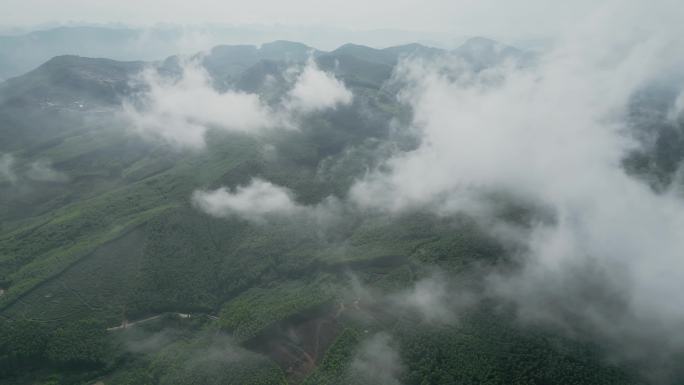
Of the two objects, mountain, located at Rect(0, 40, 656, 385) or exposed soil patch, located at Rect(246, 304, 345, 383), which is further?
exposed soil patch, located at Rect(246, 304, 345, 383)

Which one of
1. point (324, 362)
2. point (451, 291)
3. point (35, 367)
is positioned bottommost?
point (35, 367)

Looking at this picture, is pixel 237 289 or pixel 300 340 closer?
pixel 300 340

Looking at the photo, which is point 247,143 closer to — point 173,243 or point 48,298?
point 173,243

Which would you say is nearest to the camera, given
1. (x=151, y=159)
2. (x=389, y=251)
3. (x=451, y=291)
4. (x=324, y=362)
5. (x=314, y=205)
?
(x=324, y=362)

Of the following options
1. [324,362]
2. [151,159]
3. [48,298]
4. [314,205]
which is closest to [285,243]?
[314,205]

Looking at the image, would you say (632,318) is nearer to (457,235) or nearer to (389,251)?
(457,235)

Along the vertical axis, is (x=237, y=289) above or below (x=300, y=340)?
below

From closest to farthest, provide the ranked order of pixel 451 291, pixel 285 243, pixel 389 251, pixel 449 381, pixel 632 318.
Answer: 1. pixel 449 381
2. pixel 632 318
3. pixel 451 291
4. pixel 389 251
5. pixel 285 243

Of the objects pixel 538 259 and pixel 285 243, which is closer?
pixel 538 259

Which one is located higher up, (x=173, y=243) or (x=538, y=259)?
(x=538, y=259)

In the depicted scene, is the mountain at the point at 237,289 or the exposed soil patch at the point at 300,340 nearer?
the mountain at the point at 237,289
